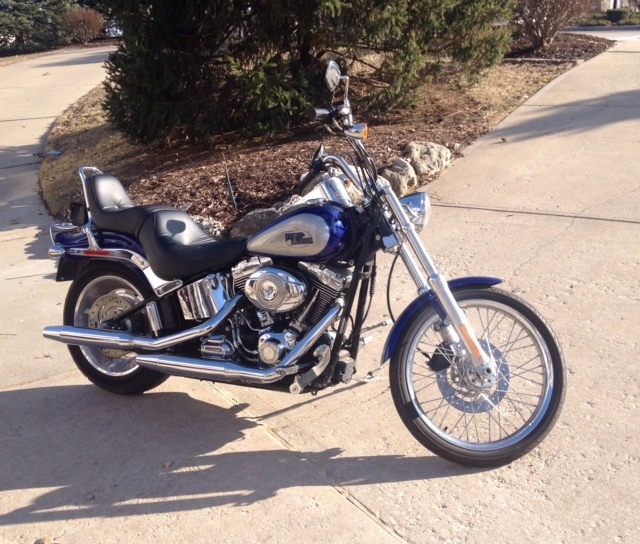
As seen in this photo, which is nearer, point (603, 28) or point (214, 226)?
point (214, 226)

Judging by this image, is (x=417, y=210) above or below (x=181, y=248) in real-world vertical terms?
above

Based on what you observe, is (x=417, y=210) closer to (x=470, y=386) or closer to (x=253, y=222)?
(x=470, y=386)

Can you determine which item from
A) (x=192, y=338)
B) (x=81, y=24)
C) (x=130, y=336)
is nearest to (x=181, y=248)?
(x=192, y=338)

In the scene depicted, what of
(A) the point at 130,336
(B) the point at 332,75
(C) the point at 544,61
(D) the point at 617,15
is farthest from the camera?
(D) the point at 617,15

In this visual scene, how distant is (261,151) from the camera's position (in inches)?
318

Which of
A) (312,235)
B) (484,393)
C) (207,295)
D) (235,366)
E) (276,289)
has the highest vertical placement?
(312,235)

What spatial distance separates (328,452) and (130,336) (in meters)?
1.21

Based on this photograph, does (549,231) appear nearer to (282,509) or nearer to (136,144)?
(282,509)

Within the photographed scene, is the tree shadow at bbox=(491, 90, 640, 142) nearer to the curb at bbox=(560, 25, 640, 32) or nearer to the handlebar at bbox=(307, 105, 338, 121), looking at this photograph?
the handlebar at bbox=(307, 105, 338, 121)

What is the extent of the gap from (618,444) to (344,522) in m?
1.32

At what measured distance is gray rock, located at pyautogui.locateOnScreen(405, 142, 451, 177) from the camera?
24.2ft

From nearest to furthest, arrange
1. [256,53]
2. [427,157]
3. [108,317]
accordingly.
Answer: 1. [108,317]
2. [427,157]
3. [256,53]

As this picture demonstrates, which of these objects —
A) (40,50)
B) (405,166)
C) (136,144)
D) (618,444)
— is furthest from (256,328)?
(40,50)

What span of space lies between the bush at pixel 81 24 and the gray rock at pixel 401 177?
1974 centimetres
